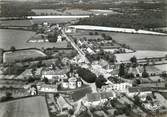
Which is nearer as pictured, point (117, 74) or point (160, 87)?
point (160, 87)

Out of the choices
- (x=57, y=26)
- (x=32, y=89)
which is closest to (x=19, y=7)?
(x=57, y=26)

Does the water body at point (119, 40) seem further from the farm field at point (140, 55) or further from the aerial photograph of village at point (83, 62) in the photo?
the farm field at point (140, 55)

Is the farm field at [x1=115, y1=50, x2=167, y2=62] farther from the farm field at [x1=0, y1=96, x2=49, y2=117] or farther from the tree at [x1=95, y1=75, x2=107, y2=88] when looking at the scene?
the farm field at [x1=0, y1=96, x2=49, y2=117]

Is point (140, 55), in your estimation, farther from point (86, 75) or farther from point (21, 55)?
point (21, 55)

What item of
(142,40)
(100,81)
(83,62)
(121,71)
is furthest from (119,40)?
(100,81)

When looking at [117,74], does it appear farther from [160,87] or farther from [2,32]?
[2,32]
